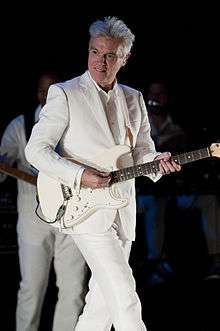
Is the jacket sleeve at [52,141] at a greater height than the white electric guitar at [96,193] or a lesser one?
greater

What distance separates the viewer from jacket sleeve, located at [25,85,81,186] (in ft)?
10.3

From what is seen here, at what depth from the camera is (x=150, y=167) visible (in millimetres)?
3271

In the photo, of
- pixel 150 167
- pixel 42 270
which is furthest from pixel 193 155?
pixel 42 270

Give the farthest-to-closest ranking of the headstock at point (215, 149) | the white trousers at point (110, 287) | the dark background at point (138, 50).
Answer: the dark background at point (138, 50), the headstock at point (215, 149), the white trousers at point (110, 287)

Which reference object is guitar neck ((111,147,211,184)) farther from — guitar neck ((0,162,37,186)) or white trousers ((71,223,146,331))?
guitar neck ((0,162,37,186))

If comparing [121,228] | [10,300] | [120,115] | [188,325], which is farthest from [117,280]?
[10,300]

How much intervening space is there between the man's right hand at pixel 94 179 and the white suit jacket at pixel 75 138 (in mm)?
44

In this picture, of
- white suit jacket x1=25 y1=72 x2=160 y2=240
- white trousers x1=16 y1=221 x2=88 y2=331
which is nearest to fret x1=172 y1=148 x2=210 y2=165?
white suit jacket x1=25 y1=72 x2=160 y2=240

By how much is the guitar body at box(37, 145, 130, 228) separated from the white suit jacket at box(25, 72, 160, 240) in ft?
0.12

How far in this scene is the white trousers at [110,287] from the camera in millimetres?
3080

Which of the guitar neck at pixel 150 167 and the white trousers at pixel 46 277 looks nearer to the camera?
the guitar neck at pixel 150 167

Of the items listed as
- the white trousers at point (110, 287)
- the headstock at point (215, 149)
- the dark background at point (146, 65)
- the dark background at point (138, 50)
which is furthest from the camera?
the dark background at point (138, 50)

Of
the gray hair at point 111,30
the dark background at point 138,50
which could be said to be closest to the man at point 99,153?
the gray hair at point 111,30

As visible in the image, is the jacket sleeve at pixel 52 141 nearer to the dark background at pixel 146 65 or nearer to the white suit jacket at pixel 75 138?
the white suit jacket at pixel 75 138
